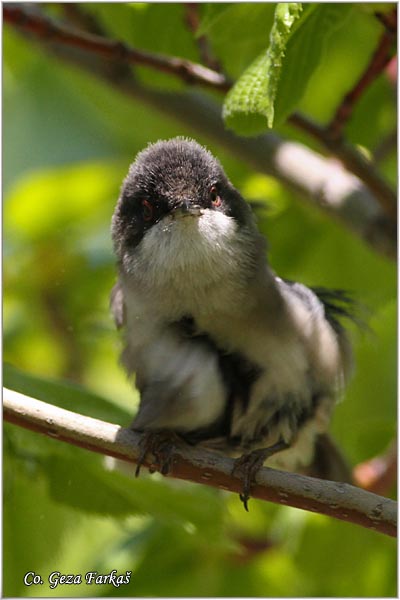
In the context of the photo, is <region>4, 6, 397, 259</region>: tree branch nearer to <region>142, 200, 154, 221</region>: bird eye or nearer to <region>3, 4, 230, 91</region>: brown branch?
<region>3, 4, 230, 91</region>: brown branch

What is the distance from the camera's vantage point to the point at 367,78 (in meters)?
2.52

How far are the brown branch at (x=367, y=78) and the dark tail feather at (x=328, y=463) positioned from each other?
1.04 meters

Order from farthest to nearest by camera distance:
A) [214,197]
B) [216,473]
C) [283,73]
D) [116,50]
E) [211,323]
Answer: [116,50] < [211,323] < [214,197] < [216,473] < [283,73]

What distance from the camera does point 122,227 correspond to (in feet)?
7.92

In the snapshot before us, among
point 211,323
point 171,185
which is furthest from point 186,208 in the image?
point 211,323

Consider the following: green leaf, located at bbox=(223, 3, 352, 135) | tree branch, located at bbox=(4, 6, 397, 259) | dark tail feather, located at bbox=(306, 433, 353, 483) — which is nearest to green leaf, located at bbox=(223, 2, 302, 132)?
green leaf, located at bbox=(223, 3, 352, 135)

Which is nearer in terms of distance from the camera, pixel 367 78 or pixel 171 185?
pixel 171 185

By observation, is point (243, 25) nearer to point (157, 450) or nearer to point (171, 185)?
point (171, 185)

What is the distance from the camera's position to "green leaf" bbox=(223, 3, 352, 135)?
1.83 m

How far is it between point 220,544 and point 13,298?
154 centimetres

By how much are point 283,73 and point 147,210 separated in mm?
566

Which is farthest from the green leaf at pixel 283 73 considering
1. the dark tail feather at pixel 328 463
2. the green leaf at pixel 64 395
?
the dark tail feather at pixel 328 463

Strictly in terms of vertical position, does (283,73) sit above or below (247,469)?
Result: above

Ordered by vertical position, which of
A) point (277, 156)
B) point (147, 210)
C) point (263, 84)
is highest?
point (263, 84)
